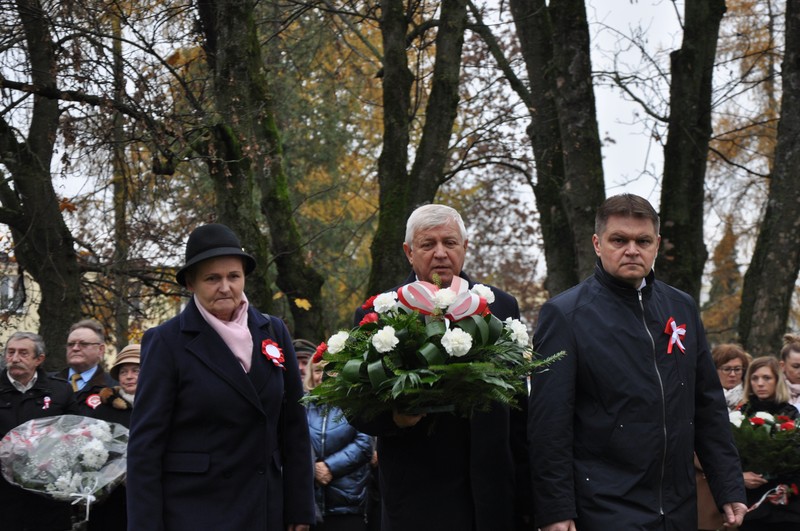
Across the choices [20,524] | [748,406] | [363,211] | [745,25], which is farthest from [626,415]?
[363,211]

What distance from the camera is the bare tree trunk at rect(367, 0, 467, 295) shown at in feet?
45.4

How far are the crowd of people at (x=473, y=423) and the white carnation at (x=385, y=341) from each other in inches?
13.1

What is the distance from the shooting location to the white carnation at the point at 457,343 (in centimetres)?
482

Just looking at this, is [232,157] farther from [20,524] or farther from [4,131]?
[20,524]

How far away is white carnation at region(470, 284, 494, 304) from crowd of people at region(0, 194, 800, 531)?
211mm

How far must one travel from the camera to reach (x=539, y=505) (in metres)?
5.23

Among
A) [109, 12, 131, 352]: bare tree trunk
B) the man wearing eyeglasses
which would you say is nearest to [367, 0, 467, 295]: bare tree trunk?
[109, 12, 131, 352]: bare tree trunk

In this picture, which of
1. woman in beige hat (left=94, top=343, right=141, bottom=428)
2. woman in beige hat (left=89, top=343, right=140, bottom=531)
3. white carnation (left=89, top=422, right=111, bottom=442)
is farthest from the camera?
woman in beige hat (left=94, top=343, right=141, bottom=428)

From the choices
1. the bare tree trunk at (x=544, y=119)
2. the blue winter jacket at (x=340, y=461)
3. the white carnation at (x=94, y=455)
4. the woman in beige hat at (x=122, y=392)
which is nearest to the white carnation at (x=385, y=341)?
the white carnation at (x=94, y=455)

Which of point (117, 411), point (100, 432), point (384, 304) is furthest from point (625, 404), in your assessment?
point (117, 411)

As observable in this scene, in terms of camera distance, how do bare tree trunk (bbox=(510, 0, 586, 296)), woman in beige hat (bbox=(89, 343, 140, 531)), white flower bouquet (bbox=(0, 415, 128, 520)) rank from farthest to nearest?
bare tree trunk (bbox=(510, 0, 586, 296))
woman in beige hat (bbox=(89, 343, 140, 531))
white flower bouquet (bbox=(0, 415, 128, 520))

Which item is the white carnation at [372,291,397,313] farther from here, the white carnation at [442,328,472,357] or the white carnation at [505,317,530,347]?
the white carnation at [505,317,530,347]

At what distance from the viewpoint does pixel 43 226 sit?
41.2 ft

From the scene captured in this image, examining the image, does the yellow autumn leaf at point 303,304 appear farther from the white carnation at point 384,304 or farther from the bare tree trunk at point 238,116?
the white carnation at point 384,304
